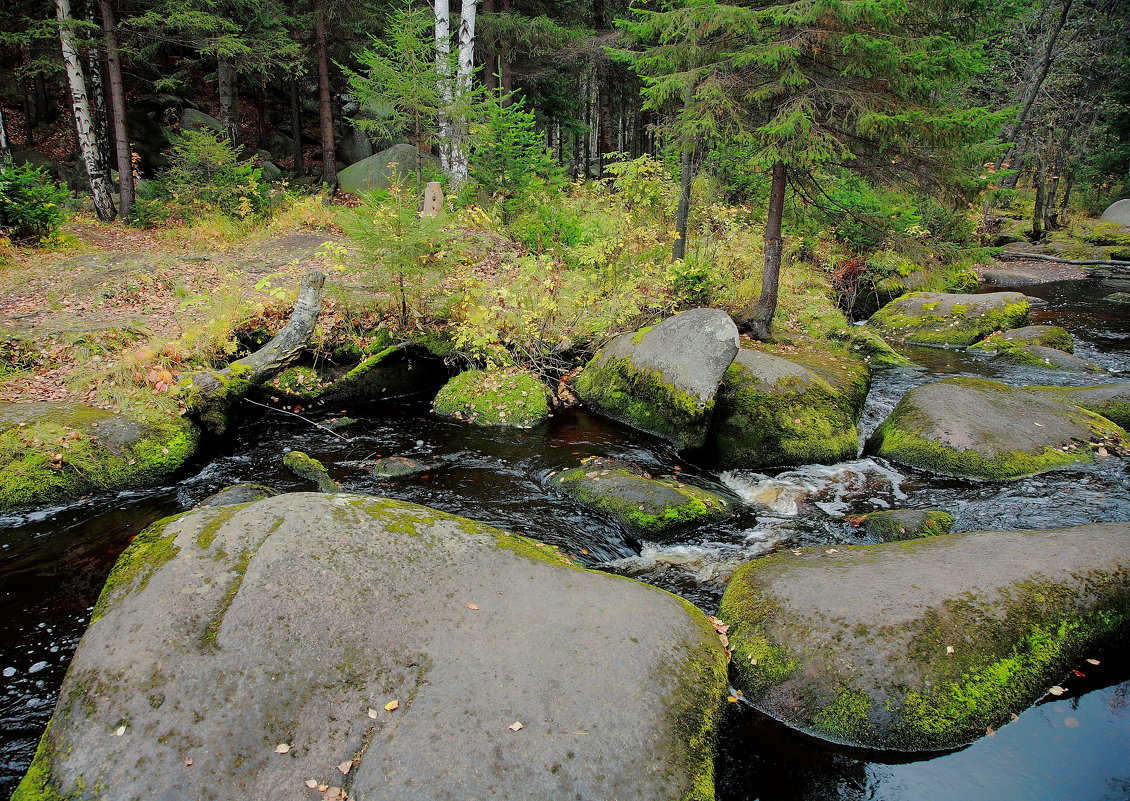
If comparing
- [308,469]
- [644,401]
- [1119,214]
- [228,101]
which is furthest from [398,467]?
[1119,214]

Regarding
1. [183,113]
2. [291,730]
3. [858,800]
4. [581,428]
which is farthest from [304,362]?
[183,113]

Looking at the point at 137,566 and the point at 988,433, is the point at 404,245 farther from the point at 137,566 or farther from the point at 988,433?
the point at 988,433

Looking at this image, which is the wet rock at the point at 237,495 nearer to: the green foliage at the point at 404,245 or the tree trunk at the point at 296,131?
the green foliage at the point at 404,245

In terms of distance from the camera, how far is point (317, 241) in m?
15.5

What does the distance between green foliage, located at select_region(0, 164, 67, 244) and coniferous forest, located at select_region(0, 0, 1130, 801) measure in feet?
0.25

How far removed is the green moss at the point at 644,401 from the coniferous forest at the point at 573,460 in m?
0.06

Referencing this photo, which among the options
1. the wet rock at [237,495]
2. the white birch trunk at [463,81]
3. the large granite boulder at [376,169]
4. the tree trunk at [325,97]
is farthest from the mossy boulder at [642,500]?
the tree trunk at [325,97]

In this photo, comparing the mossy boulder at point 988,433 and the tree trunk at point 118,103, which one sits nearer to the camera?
the mossy boulder at point 988,433

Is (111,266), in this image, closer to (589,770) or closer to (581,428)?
(581,428)

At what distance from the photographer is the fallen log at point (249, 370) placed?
8.17 meters

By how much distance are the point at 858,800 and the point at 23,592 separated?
6714 mm

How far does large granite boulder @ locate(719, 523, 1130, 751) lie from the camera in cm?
397

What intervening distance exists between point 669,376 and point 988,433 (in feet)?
13.4

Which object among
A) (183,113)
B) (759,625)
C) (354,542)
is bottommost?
(759,625)
